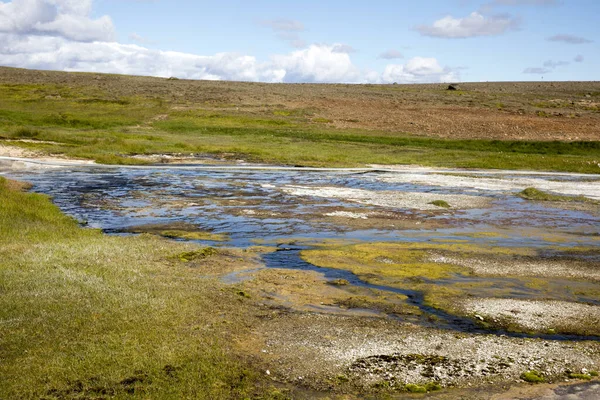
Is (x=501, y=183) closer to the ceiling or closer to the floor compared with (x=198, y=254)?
closer to the ceiling

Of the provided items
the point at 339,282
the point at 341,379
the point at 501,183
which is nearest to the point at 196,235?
the point at 339,282

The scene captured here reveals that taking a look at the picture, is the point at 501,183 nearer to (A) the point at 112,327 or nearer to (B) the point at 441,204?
(B) the point at 441,204

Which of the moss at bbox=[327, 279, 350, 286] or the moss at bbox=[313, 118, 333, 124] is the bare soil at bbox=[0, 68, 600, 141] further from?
the moss at bbox=[327, 279, 350, 286]

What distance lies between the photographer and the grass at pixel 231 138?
51.0m

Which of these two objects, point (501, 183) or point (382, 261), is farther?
point (501, 183)

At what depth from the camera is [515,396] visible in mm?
9781

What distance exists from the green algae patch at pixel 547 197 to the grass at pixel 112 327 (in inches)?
900

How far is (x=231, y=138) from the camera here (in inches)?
2482

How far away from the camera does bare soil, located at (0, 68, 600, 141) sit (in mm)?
67938

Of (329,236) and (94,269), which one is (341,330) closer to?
(94,269)

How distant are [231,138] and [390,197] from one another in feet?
108

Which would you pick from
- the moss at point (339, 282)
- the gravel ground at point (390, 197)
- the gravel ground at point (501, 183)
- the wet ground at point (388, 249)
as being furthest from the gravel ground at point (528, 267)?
the gravel ground at point (501, 183)

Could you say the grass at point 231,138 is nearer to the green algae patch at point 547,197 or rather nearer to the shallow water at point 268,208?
the shallow water at point 268,208

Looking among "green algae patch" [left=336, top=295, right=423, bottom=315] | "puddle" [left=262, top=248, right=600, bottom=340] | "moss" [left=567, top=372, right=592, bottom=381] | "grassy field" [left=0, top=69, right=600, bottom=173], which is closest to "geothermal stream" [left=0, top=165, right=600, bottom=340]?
"puddle" [left=262, top=248, right=600, bottom=340]
